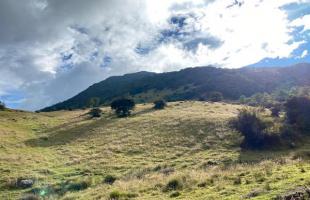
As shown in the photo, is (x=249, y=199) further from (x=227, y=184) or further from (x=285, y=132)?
(x=285, y=132)

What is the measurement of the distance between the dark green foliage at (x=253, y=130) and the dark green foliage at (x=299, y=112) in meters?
7.05

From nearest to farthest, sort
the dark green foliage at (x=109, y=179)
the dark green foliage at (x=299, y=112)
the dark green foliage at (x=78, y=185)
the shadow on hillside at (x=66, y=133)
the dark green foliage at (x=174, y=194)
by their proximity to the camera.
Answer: the dark green foliage at (x=174, y=194) < the dark green foliage at (x=78, y=185) < the dark green foliage at (x=109, y=179) < the shadow on hillside at (x=66, y=133) < the dark green foliage at (x=299, y=112)

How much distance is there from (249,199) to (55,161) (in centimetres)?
3196

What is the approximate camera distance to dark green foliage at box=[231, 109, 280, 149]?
51003 millimetres

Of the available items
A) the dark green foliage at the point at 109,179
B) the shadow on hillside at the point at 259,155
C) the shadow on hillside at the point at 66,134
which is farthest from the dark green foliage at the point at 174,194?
the shadow on hillside at the point at 66,134

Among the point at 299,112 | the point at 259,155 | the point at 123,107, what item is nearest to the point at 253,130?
the point at 259,155

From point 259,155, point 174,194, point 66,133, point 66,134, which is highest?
point 66,133

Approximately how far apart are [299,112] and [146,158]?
31.7 m

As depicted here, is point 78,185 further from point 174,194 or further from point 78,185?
point 174,194

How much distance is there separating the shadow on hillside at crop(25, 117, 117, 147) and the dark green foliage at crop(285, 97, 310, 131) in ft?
106

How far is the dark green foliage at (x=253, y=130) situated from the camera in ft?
167

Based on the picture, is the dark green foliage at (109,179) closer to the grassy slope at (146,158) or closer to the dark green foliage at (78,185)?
the grassy slope at (146,158)

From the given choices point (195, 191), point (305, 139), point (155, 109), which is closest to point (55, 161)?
point (195, 191)

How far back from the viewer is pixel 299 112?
63.6 metres
